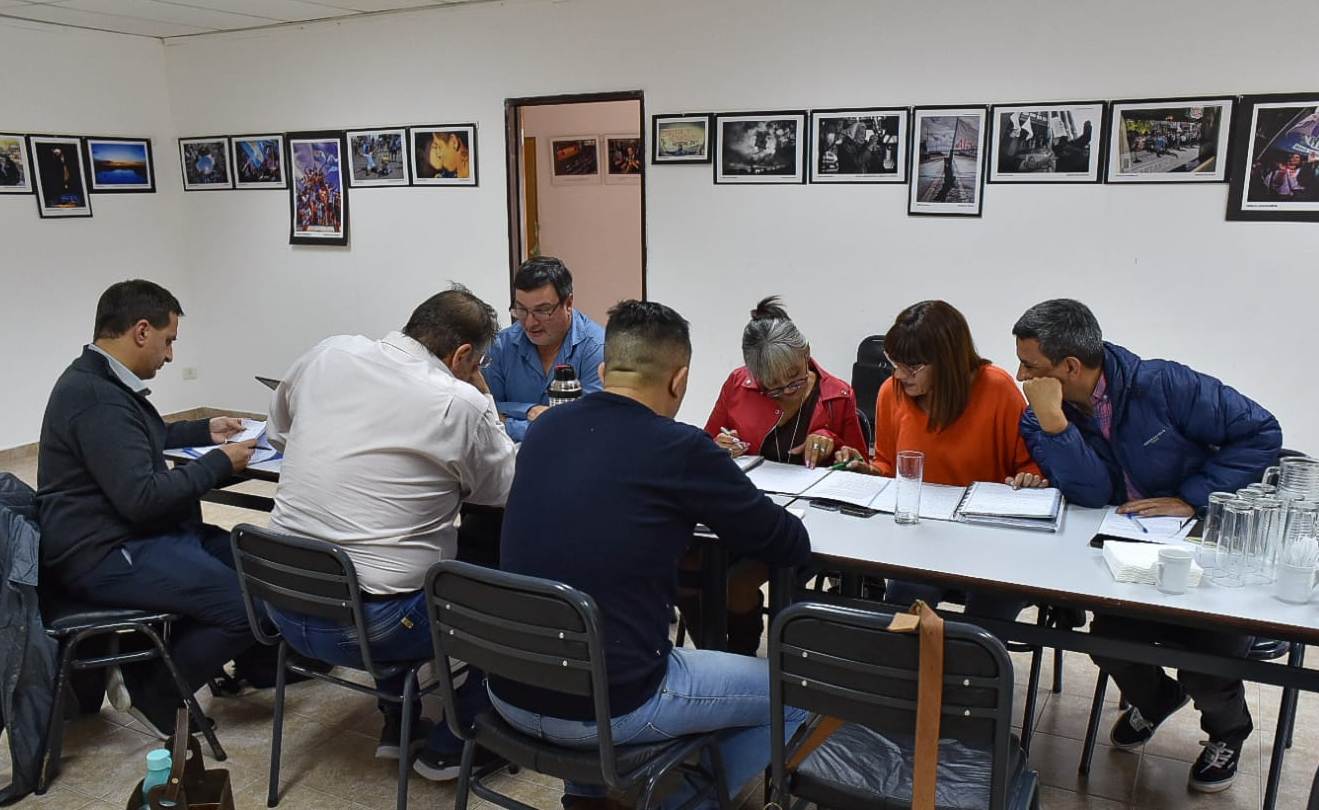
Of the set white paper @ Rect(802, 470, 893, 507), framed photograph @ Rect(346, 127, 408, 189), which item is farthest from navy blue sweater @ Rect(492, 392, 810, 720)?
framed photograph @ Rect(346, 127, 408, 189)

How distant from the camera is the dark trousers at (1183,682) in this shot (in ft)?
7.74

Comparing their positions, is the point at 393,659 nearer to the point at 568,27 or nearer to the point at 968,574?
the point at 968,574

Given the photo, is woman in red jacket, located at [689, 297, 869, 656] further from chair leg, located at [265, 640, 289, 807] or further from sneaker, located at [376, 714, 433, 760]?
chair leg, located at [265, 640, 289, 807]

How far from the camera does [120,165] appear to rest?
6371mm

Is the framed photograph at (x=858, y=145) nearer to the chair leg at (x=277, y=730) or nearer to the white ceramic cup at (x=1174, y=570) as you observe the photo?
the white ceramic cup at (x=1174, y=570)

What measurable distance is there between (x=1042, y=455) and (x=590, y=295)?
4767 millimetres

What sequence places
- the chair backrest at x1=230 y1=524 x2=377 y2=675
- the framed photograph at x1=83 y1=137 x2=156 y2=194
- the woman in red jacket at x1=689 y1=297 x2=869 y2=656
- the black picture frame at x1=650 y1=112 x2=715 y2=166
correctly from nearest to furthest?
the chair backrest at x1=230 y1=524 x2=377 y2=675, the woman in red jacket at x1=689 y1=297 x2=869 y2=656, the black picture frame at x1=650 y1=112 x2=715 y2=166, the framed photograph at x1=83 y1=137 x2=156 y2=194

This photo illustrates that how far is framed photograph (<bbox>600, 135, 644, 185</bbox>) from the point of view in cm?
659

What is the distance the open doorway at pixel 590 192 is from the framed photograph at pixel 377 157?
85cm

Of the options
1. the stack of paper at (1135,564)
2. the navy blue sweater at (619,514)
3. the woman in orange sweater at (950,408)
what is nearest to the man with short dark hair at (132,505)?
the navy blue sweater at (619,514)

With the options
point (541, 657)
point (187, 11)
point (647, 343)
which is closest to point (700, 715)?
point (541, 657)

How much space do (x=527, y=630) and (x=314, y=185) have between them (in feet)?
16.9

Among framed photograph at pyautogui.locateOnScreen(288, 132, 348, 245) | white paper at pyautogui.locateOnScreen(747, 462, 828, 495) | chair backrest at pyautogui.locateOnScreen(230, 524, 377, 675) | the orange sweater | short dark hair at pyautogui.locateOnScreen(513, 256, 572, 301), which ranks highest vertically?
framed photograph at pyautogui.locateOnScreen(288, 132, 348, 245)

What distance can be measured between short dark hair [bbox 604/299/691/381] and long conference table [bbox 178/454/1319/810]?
0.54 meters
